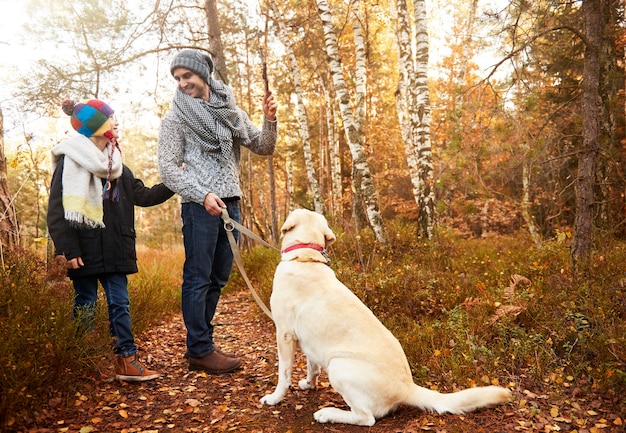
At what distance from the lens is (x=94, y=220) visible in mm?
3455

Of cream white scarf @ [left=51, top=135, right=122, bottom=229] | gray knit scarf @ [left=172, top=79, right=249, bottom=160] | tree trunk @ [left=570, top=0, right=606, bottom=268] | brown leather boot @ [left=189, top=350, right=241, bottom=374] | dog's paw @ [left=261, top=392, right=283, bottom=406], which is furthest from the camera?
tree trunk @ [left=570, top=0, right=606, bottom=268]

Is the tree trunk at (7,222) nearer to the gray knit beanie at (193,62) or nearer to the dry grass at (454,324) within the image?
the dry grass at (454,324)

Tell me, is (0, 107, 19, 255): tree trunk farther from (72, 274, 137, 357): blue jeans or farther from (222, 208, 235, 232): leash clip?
(222, 208, 235, 232): leash clip

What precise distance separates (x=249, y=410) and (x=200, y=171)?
6.96ft

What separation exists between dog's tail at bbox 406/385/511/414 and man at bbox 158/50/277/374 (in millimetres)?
1963

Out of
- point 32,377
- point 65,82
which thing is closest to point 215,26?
point 65,82

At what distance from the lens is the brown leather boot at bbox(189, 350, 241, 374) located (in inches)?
154

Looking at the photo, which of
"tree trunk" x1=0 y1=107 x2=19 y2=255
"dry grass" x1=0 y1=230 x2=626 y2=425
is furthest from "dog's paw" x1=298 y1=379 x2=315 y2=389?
"tree trunk" x1=0 y1=107 x2=19 y2=255

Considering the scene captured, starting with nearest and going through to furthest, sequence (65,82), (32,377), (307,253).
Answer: (32,377) → (307,253) → (65,82)

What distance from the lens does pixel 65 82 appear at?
8.47 m

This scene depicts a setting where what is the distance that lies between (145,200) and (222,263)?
1000 millimetres

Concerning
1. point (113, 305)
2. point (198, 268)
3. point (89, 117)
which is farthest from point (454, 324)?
point (89, 117)

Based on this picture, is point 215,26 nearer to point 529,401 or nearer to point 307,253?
point 307,253

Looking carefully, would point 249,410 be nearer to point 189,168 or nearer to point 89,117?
point 189,168
